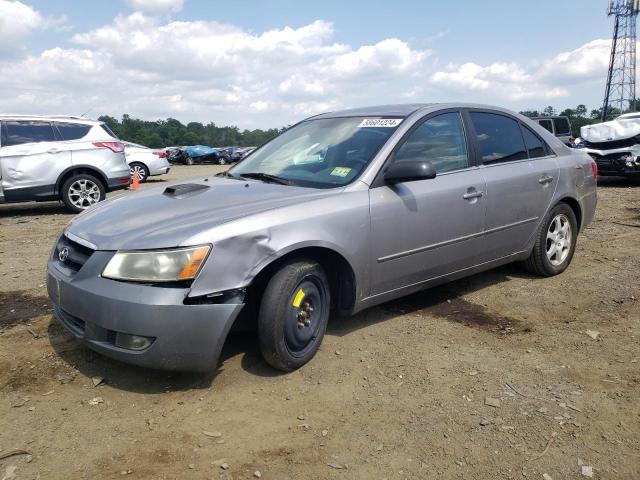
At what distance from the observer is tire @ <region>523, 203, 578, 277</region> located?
502 cm

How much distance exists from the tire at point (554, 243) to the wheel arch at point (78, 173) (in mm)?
7478

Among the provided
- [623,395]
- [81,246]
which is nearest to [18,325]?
[81,246]

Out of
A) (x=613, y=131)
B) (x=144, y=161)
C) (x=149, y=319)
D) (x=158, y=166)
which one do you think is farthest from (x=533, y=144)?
(x=158, y=166)

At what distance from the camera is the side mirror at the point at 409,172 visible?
353cm

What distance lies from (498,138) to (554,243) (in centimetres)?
125

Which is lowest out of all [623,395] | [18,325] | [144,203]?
[623,395]

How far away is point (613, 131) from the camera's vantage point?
12.4 metres

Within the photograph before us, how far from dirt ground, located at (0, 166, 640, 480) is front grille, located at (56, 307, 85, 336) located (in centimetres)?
31

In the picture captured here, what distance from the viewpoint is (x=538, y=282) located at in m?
5.11

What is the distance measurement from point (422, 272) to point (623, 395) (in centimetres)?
145

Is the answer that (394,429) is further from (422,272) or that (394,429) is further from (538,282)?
(538,282)

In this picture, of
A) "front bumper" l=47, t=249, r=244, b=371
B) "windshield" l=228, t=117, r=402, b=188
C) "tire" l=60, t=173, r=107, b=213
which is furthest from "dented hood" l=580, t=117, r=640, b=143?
"front bumper" l=47, t=249, r=244, b=371

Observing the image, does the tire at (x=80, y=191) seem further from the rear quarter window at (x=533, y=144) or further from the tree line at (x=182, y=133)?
the tree line at (x=182, y=133)

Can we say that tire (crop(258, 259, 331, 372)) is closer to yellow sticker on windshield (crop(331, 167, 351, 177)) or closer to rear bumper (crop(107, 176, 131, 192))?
yellow sticker on windshield (crop(331, 167, 351, 177))
